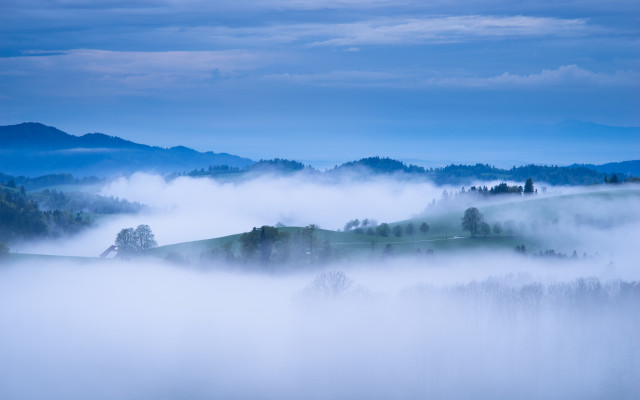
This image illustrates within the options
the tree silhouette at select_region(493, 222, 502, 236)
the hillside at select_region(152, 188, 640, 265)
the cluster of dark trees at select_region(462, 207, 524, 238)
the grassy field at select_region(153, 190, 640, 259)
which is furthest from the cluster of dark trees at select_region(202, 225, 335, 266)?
Result: the tree silhouette at select_region(493, 222, 502, 236)

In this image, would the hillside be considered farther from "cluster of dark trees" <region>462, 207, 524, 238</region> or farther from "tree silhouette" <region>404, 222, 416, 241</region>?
"tree silhouette" <region>404, 222, 416, 241</region>

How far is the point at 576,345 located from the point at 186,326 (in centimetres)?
4710

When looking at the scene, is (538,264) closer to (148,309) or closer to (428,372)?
(428,372)

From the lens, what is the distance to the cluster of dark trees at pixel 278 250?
392 feet

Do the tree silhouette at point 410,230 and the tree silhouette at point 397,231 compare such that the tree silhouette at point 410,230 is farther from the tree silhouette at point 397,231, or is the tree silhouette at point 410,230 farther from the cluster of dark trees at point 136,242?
the cluster of dark trees at point 136,242

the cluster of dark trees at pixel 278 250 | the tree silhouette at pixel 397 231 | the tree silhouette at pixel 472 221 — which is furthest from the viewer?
the tree silhouette at pixel 397 231

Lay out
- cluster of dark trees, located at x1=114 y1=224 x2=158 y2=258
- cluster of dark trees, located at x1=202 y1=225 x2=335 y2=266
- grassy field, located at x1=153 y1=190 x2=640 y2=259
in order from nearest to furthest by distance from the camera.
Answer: cluster of dark trees, located at x1=202 y1=225 x2=335 y2=266
cluster of dark trees, located at x1=114 y1=224 x2=158 y2=258
grassy field, located at x1=153 y1=190 x2=640 y2=259

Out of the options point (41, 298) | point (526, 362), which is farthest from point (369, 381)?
point (41, 298)

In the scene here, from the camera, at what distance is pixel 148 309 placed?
100812 millimetres

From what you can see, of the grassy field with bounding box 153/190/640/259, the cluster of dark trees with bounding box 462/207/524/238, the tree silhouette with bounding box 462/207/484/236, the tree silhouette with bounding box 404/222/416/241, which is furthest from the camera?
the tree silhouette with bounding box 404/222/416/241

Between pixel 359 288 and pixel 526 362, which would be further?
pixel 359 288

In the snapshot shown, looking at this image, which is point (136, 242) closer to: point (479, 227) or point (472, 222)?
point (472, 222)

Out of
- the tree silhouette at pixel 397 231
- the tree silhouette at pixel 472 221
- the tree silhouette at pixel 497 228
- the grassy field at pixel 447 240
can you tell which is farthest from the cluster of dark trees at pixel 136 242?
the tree silhouette at pixel 497 228

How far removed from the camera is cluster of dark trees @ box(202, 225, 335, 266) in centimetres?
11950
